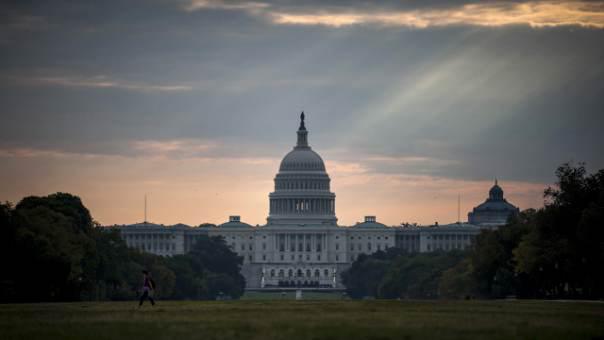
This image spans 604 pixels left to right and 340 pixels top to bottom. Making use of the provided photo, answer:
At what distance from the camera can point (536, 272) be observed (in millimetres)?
99125

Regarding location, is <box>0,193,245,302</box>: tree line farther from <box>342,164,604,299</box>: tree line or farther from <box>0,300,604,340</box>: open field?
<box>0,300,604,340</box>: open field

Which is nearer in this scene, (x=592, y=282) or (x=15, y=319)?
(x=15, y=319)

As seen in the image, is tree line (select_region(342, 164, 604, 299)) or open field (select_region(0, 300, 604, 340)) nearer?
open field (select_region(0, 300, 604, 340))

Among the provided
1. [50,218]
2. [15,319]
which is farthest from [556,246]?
[15,319]

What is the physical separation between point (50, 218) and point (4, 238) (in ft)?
73.5

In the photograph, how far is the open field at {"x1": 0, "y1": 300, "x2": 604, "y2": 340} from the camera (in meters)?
42.7

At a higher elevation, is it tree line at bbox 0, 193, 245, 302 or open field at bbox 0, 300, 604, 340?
tree line at bbox 0, 193, 245, 302

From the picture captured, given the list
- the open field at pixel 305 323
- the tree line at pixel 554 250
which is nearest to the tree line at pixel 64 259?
the tree line at pixel 554 250

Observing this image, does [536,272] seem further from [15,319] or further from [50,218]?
[15,319]

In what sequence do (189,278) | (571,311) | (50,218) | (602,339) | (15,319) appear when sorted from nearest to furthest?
(602,339)
(15,319)
(571,311)
(50,218)
(189,278)

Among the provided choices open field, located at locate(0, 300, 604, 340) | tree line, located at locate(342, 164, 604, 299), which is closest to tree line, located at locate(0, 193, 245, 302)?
tree line, located at locate(342, 164, 604, 299)

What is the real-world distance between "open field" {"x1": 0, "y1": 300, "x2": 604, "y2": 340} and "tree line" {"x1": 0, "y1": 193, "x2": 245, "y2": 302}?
29278 mm

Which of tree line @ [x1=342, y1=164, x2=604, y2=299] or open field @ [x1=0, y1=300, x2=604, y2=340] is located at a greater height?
tree line @ [x1=342, y1=164, x2=604, y2=299]

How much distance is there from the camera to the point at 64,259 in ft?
322
